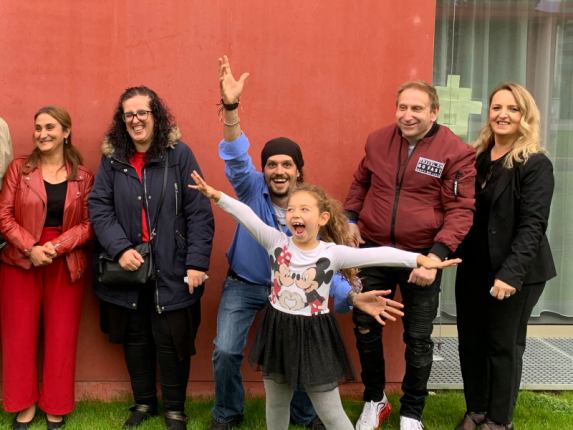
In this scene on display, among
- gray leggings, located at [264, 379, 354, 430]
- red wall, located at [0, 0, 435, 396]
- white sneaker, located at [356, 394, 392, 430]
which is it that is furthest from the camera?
red wall, located at [0, 0, 435, 396]

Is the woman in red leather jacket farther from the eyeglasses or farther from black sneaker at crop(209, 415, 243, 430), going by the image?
black sneaker at crop(209, 415, 243, 430)

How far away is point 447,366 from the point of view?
4809 millimetres

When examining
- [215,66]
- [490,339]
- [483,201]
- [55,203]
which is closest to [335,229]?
[483,201]

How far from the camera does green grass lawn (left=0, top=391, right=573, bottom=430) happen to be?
12.7ft

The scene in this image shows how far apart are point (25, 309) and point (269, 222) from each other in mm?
1699

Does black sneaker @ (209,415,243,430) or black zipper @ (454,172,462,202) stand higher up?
black zipper @ (454,172,462,202)

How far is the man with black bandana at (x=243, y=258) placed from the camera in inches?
133

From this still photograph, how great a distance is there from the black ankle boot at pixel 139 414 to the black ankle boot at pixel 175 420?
175mm

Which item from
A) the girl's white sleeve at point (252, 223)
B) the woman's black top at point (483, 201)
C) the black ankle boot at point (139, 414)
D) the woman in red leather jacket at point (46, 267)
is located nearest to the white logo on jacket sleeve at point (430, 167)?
the woman's black top at point (483, 201)

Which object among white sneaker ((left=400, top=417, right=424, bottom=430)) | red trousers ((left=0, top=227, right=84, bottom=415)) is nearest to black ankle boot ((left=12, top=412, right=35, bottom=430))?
red trousers ((left=0, top=227, right=84, bottom=415))

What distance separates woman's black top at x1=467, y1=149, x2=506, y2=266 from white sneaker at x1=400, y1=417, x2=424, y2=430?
3.72 feet

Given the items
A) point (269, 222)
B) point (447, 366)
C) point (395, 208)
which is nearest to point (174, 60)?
point (269, 222)

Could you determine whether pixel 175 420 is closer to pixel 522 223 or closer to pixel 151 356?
pixel 151 356

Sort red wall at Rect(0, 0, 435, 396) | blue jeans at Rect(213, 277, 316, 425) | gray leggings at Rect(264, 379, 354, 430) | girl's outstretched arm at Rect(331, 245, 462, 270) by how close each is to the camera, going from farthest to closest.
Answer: red wall at Rect(0, 0, 435, 396)
blue jeans at Rect(213, 277, 316, 425)
gray leggings at Rect(264, 379, 354, 430)
girl's outstretched arm at Rect(331, 245, 462, 270)
